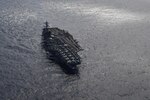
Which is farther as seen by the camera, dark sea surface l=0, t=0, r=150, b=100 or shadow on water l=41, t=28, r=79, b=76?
shadow on water l=41, t=28, r=79, b=76

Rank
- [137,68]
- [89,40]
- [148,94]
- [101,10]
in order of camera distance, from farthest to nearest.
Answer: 1. [101,10]
2. [89,40]
3. [137,68]
4. [148,94]

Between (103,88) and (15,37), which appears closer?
(103,88)

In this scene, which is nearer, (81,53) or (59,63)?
(59,63)

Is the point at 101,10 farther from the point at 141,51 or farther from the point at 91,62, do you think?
the point at 91,62

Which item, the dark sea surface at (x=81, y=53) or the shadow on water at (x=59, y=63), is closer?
the dark sea surface at (x=81, y=53)

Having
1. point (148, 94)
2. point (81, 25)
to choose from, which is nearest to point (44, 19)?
point (81, 25)

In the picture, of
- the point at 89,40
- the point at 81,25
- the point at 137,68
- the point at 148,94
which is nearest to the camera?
the point at 148,94
